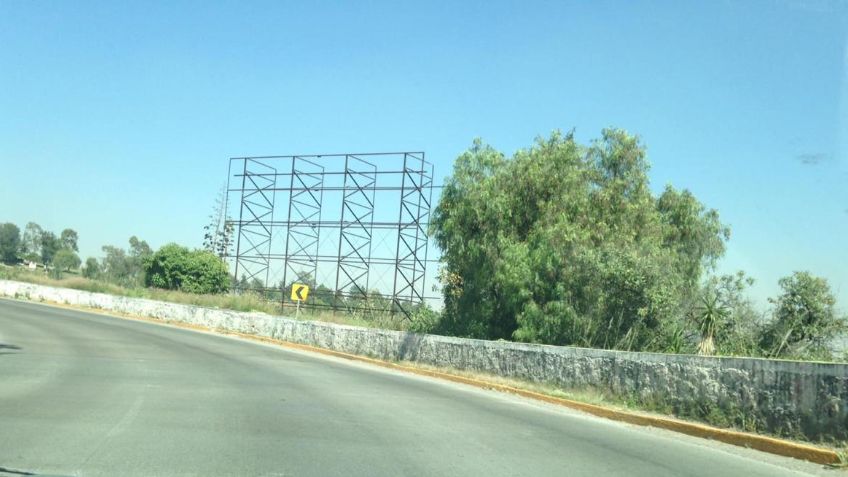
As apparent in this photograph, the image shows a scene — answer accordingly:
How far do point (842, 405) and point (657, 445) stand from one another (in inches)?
101

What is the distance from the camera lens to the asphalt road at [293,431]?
7.66 metres

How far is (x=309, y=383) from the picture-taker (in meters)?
15.5

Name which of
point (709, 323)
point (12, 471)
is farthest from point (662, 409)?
point (12, 471)

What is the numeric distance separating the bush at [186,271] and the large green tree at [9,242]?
256 feet

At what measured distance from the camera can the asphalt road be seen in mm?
7656

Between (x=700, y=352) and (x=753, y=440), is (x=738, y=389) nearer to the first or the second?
(x=753, y=440)

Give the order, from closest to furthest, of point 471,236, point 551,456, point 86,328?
point 551,456 < point 471,236 < point 86,328

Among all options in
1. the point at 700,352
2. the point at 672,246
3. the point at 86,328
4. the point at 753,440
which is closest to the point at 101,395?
the point at 753,440

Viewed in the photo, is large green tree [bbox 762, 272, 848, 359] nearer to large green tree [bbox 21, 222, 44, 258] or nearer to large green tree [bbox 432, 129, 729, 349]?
large green tree [bbox 432, 129, 729, 349]

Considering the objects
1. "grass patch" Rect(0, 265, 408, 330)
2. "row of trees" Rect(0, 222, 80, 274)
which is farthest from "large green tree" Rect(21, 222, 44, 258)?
"grass patch" Rect(0, 265, 408, 330)

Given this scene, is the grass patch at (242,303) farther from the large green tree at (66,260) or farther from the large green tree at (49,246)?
the large green tree at (49,246)

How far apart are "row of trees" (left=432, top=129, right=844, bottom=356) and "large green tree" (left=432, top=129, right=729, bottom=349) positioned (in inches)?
1.4

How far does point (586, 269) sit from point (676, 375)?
609cm

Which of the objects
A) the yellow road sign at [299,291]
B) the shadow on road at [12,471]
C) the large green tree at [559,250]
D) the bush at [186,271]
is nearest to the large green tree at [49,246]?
the bush at [186,271]
